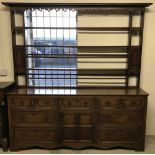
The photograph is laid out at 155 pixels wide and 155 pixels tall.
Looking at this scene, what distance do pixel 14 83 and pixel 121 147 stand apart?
1816 mm

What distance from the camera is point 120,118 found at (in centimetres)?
268

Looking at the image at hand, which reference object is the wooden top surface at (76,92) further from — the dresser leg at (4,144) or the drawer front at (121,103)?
the dresser leg at (4,144)

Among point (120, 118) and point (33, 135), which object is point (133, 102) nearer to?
point (120, 118)

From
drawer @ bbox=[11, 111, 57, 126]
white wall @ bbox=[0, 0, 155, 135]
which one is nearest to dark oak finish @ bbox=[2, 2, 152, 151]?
drawer @ bbox=[11, 111, 57, 126]

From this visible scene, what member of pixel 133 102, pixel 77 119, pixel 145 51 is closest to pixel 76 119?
pixel 77 119

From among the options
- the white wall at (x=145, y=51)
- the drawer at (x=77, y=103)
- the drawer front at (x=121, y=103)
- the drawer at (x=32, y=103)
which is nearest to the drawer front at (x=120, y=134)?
the drawer front at (x=121, y=103)

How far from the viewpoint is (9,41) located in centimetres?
300

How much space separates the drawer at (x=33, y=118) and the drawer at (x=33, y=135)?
0.09 metres

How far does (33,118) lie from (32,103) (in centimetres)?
21

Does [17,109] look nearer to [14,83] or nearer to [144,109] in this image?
[14,83]

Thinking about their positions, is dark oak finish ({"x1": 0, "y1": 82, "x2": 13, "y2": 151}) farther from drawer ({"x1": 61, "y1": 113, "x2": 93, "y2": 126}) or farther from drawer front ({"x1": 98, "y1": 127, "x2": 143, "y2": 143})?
drawer front ({"x1": 98, "y1": 127, "x2": 143, "y2": 143})

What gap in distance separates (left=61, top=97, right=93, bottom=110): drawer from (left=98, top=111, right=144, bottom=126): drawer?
0.21 metres

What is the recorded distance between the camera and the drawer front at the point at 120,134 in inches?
106

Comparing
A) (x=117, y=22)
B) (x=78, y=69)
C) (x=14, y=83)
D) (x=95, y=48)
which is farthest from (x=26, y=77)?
(x=117, y=22)
